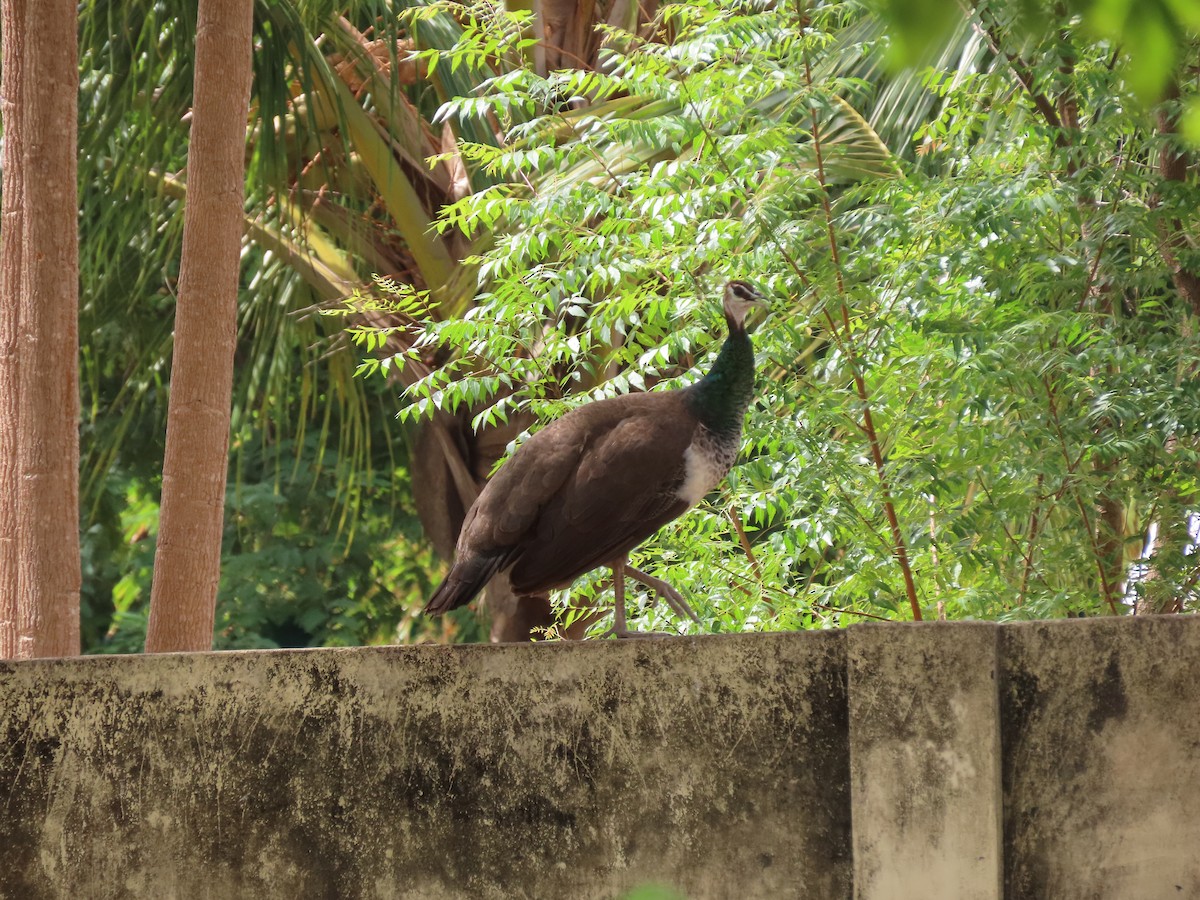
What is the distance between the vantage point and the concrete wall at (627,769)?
293 cm

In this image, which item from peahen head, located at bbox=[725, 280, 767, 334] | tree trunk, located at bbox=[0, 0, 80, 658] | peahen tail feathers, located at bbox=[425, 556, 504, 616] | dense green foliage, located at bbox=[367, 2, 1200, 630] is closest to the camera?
peahen tail feathers, located at bbox=[425, 556, 504, 616]

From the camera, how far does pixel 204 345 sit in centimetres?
519

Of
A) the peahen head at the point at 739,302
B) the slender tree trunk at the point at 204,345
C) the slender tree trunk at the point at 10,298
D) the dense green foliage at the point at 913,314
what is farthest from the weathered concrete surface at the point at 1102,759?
the slender tree trunk at the point at 10,298

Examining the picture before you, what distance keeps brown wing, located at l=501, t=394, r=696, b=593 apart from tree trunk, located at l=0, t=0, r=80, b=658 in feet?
6.56

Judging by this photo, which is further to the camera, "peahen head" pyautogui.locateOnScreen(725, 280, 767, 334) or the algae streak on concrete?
"peahen head" pyautogui.locateOnScreen(725, 280, 767, 334)

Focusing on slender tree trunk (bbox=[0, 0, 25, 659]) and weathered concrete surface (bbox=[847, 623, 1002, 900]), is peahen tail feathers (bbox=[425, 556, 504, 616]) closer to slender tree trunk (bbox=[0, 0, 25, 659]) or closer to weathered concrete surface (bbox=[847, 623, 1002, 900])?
weathered concrete surface (bbox=[847, 623, 1002, 900])

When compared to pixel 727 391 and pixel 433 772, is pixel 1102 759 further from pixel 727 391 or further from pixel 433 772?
pixel 727 391

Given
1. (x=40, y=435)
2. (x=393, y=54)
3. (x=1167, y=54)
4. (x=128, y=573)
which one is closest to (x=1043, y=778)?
(x=1167, y=54)

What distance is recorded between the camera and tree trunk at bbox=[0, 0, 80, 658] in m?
5.03

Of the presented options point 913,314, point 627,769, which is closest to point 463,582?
point 627,769

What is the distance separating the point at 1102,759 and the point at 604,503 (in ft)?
4.94

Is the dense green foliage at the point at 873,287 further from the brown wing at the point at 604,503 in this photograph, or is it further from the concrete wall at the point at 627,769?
the concrete wall at the point at 627,769

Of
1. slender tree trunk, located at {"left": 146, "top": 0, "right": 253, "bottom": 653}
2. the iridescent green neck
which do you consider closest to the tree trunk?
slender tree trunk, located at {"left": 146, "top": 0, "right": 253, "bottom": 653}

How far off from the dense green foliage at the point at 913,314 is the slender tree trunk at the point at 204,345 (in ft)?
3.07
